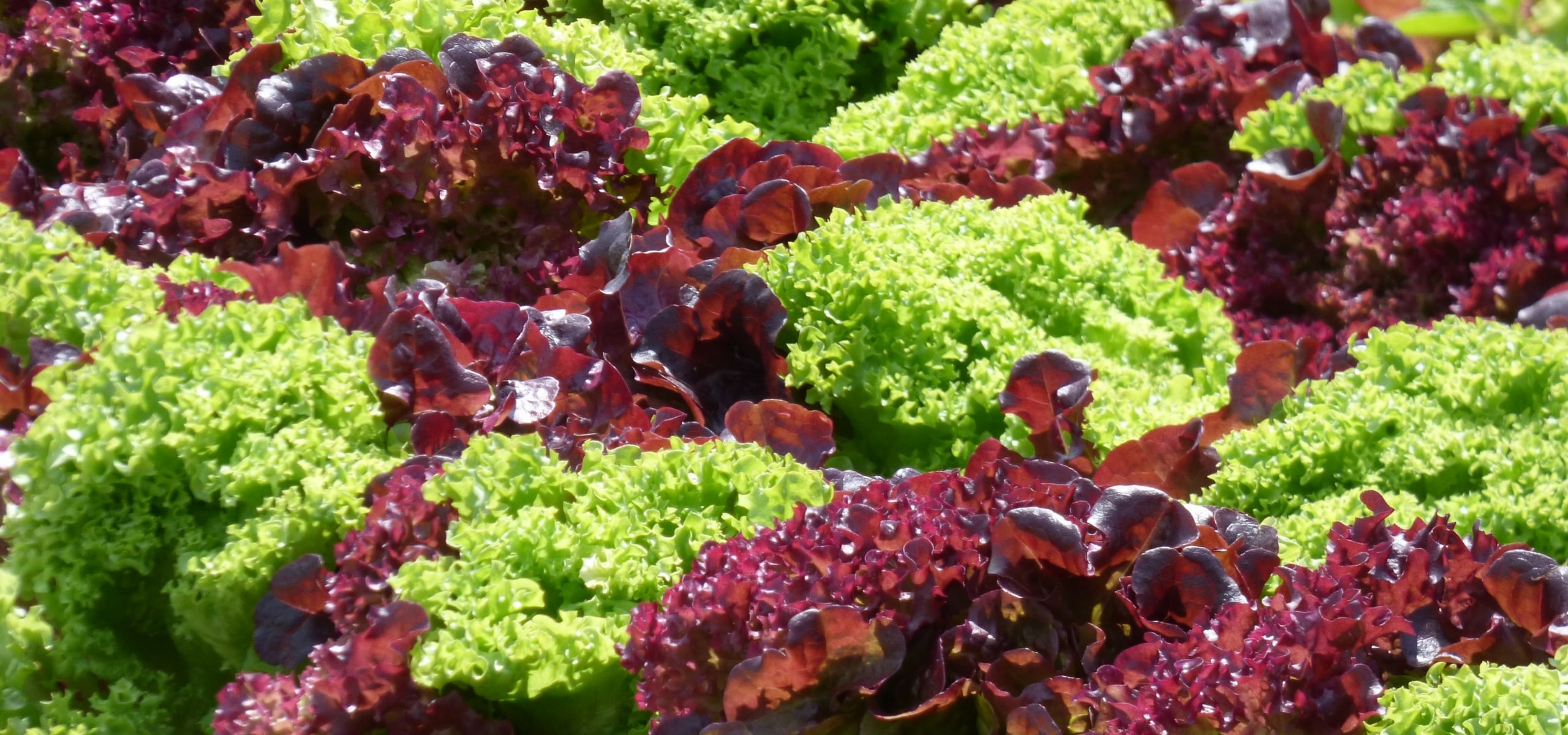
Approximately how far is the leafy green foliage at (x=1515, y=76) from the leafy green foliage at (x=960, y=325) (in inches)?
37.0

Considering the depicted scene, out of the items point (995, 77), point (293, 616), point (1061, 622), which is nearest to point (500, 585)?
point (293, 616)

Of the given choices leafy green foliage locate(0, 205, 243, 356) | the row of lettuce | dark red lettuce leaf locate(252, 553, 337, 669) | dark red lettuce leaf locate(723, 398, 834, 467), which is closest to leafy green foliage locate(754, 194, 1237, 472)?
dark red lettuce leaf locate(723, 398, 834, 467)

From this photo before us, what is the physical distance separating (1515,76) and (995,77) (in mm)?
1169

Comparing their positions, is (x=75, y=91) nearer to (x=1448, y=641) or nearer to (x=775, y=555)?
(x=775, y=555)

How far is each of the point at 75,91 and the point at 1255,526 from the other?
2809 millimetres

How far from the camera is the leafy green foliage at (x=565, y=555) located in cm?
172

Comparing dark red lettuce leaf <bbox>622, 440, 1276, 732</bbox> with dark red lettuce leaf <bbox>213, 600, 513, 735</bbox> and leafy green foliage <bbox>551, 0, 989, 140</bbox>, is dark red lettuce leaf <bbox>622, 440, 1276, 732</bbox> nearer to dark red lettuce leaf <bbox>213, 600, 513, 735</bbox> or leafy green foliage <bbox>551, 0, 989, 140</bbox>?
dark red lettuce leaf <bbox>213, 600, 513, 735</bbox>

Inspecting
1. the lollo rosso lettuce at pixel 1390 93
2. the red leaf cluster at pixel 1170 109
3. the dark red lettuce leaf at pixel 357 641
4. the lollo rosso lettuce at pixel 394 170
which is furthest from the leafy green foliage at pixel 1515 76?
the dark red lettuce leaf at pixel 357 641

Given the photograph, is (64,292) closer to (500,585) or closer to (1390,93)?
(500,585)

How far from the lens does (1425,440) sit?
211cm

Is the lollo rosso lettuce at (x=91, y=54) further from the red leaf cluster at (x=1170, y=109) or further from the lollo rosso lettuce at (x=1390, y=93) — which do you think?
the lollo rosso lettuce at (x=1390, y=93)

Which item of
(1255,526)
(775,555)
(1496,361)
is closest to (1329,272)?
(1496,361)

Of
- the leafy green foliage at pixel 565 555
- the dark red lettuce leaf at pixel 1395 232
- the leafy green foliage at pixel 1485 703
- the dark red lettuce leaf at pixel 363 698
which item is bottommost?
the dark red lettuce leaf at pixel 1395 232

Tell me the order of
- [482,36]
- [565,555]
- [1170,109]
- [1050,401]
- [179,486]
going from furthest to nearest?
[1170,109], [482,36], [1050,401], [179,486], [565,555]
